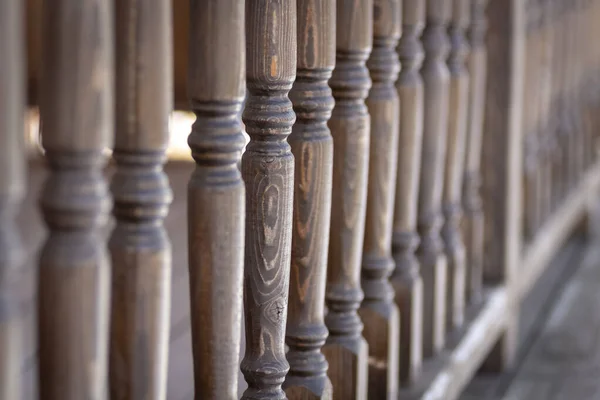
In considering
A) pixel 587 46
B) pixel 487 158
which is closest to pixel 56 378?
pixel 487 158

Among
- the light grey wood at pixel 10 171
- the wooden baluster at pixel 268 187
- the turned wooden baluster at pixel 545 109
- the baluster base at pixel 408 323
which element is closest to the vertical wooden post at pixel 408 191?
the baluster base at pixel 408 323

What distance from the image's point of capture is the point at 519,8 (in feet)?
8.54

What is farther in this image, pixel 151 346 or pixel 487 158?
pixel 487 158

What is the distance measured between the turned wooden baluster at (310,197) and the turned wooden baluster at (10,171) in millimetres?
610

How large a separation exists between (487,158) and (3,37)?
2.01 metres

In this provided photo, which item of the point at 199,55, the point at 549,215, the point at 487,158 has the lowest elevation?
the point at 549,215

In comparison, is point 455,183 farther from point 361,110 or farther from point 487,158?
point 361,110

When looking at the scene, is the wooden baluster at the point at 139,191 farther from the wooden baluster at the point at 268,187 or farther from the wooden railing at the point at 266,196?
the wooden baluster at the point at 268,187

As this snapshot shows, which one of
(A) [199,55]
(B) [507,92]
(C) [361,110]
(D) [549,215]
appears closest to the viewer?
(A) [199,55]

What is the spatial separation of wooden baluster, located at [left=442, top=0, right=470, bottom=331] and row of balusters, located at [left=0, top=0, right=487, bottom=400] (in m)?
0.10

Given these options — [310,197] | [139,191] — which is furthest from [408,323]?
[139,191]

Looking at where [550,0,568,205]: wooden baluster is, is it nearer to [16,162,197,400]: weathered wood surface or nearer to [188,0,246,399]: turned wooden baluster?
[16,162,197,400]: weathered wood surface

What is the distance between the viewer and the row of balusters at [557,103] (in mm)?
3039

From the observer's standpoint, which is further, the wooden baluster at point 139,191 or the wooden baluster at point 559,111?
the wooden baluster at point 559,111
